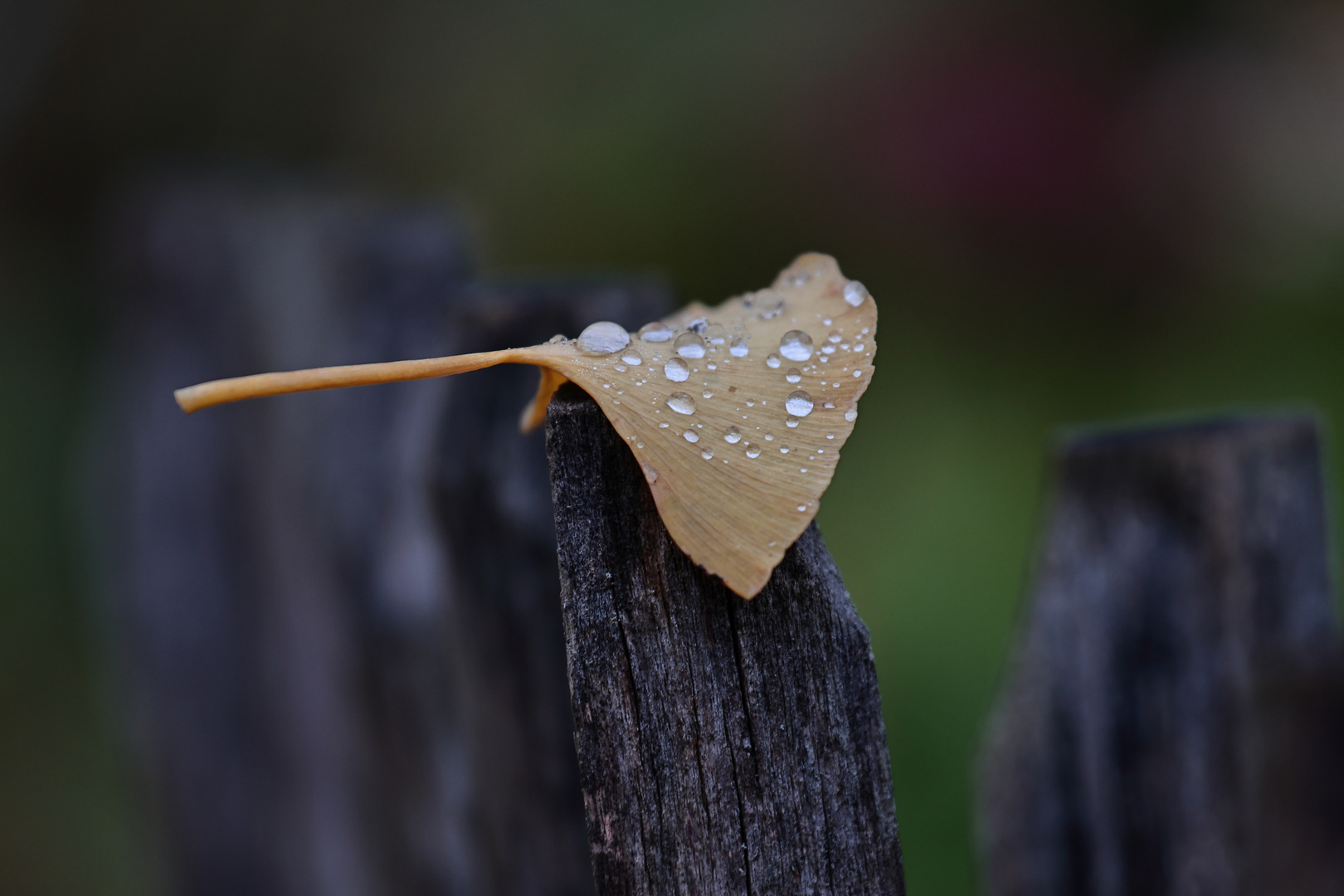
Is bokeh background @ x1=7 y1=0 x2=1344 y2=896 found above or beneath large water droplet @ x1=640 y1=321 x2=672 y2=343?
above

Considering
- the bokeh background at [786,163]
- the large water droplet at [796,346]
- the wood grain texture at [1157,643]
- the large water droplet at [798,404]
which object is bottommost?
the wood grain texture at [1157,643]

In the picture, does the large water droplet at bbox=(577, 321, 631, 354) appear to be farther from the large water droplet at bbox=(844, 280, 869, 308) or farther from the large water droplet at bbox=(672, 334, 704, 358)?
the large water droplet at bbox=(844, 280, 869, 308)

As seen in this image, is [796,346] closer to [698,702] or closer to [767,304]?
[767,304]

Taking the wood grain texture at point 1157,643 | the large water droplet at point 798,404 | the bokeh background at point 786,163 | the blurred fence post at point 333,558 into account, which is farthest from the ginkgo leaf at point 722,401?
the bokeh background at point 786,163

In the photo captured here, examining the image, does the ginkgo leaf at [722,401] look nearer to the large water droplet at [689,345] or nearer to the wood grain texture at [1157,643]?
the large water droplet at [689,345]

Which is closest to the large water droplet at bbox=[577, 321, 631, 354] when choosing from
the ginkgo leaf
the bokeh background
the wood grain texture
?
the ginkgo leaf

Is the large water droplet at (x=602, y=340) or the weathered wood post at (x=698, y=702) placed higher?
the large water droplet at (x=602, y=340)
